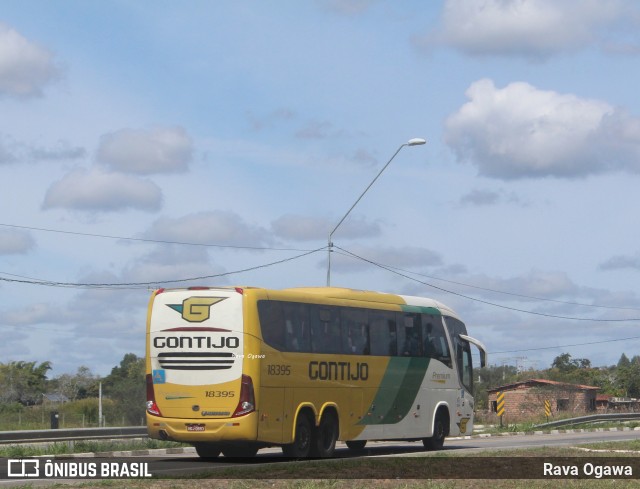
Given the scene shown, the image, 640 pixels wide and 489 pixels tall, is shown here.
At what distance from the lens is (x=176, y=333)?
948 inches

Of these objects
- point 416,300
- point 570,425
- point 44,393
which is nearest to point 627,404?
point 570,425

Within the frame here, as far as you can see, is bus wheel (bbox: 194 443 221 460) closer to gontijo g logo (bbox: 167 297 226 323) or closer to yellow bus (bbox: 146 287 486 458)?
yellow bus (bbox: 146 287 486 458)

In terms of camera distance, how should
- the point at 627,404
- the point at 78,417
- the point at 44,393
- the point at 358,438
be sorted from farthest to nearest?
1. the point at 44,393
2. the point at 627,404
3. the point at 78,417
4. the point at 358,438

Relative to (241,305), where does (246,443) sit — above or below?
→ below

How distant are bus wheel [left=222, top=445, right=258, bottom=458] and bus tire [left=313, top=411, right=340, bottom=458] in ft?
4.54

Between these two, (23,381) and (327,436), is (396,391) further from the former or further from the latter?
(23,381)

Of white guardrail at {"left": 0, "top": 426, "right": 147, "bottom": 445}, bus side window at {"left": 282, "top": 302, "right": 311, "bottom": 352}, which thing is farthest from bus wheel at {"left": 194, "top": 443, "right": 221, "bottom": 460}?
white guardrail at {"left": 0, "top": 426, "right": 147, "bottom": 445}

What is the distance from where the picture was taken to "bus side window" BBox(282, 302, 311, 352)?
24.8m

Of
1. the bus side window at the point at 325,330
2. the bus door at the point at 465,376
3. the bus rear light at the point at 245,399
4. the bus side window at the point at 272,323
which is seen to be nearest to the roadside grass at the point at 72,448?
the bus rear light at the point at 245,399

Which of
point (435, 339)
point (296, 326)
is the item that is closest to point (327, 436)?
point (296, 326)

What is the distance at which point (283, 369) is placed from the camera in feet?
80.2

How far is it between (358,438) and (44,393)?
8365 cm

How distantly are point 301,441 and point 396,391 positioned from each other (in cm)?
439

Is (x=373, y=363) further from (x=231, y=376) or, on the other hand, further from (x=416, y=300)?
(x=231, y=376)
